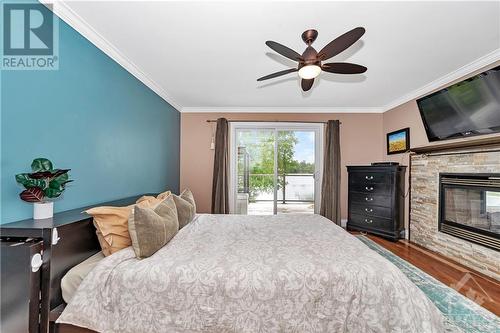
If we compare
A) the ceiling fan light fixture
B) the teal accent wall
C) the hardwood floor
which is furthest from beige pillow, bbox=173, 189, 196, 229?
the hardwood floor

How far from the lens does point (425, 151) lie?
345 cm

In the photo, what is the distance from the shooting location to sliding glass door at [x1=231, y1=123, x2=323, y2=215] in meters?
4.86

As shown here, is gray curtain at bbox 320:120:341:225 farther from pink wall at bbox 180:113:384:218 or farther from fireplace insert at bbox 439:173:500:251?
fireplace insert at bbox 439:173:500:251

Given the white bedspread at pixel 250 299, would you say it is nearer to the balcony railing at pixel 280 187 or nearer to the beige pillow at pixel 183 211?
the beige pillow at pixel 183 211

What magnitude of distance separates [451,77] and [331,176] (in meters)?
2.34

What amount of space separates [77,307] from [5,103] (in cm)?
135

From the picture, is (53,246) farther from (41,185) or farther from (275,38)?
(275,38)

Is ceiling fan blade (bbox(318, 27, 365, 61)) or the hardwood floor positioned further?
the hardwood floor

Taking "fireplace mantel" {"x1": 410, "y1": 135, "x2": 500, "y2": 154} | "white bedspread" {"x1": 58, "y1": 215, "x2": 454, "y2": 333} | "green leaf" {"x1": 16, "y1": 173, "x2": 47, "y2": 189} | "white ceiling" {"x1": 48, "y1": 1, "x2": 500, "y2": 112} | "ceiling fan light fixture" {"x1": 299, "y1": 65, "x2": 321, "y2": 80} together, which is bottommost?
"white bedspread" {"x1": 58, "y1": 215, "x2": 454, "y2": 333}

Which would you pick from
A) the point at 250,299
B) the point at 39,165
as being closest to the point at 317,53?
the point at 250,299

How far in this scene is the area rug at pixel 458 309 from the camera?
173cm

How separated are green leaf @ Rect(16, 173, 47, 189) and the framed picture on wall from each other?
4.85 meters

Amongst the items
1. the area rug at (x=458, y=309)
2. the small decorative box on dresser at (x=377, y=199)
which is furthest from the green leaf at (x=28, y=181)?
the small decorative box on dresser at (x=377, y=199)

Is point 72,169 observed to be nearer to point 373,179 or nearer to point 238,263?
point 238,263
